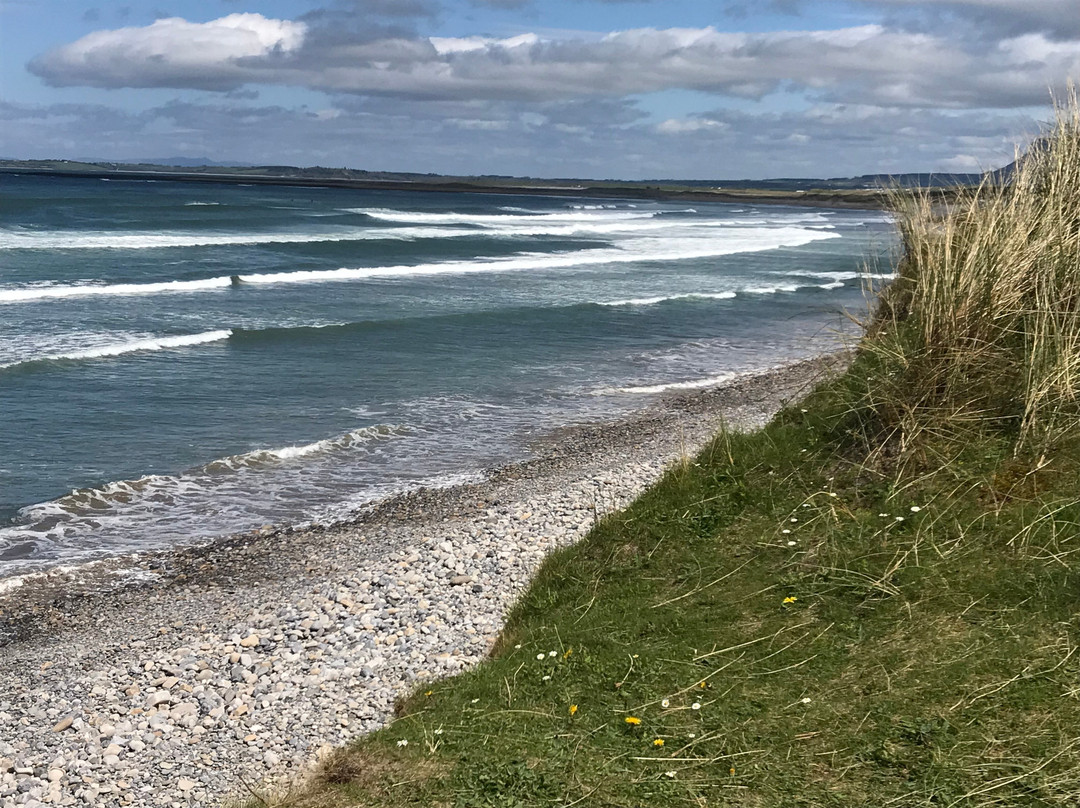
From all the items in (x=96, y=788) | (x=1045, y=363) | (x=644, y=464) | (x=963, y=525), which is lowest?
(x=96, y=788)

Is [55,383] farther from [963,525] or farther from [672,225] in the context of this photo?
[672,225]

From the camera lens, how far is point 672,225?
7338 cm

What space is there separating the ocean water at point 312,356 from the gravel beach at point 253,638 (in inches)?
42.9

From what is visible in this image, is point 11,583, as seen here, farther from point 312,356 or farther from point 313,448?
point 312,356

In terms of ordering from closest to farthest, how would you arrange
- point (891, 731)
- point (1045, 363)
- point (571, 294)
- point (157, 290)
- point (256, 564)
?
1. point (891, 731)
2. point (1045, 363)
3. point (256, 564)
4. point (157, 290)
5. point (571, 294)

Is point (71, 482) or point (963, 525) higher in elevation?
point (963, 525)

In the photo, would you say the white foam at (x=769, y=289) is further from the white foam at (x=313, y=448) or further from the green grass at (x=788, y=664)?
the green grass at (x=788, y=664)

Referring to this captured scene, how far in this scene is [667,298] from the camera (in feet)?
103

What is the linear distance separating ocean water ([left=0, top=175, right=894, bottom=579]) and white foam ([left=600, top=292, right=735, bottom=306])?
0.18 meters

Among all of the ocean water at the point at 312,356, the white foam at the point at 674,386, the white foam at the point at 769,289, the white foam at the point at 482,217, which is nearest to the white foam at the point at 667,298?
the ocean water at the point at 312,356

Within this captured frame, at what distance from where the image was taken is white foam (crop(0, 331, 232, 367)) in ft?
65.2

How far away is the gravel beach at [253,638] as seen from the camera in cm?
645

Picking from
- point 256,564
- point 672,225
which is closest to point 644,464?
point 256,564

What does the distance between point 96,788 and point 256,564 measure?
4126 mm
